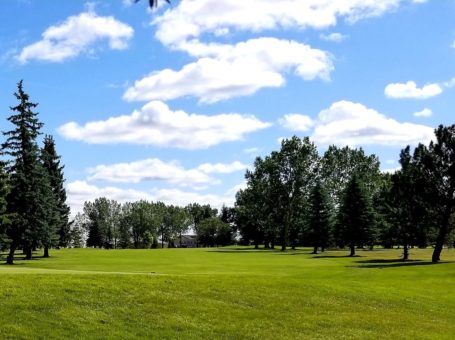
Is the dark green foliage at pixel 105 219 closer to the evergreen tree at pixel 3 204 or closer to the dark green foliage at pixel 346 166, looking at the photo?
the dark green foliage at pixel 346 166

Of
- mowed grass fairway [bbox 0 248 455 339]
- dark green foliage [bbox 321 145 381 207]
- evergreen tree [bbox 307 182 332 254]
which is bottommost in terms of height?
mowed grass fairway [bbox 0 248 455 339]

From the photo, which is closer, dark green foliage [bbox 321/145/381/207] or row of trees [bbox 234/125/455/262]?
row of trees [bbox 234/125/455/262]

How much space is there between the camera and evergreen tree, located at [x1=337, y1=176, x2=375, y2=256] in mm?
79562

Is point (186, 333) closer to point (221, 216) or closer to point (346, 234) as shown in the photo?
point (346, 234)

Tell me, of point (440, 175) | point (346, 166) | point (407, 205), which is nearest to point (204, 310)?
point (440, 175)

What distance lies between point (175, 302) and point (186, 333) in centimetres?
260

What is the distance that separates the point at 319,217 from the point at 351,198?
23.9 feet

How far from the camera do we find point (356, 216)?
262 feet

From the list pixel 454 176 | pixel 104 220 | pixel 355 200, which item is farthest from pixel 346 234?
pixel 104 220

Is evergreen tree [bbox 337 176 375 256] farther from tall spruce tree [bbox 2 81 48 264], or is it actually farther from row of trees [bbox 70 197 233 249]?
row of trees [bbox 70 197 233 249]

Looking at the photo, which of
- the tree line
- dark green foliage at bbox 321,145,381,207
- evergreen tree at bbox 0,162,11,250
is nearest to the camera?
evergreen tree at bbox 0,162,11,250

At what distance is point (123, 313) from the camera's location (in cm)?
1653

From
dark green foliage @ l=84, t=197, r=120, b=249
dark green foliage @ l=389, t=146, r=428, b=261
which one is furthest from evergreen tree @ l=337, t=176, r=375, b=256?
dark green foliage @ l=84, t=197, r=120, b=249

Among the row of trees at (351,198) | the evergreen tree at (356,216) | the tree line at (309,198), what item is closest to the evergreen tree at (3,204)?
the tree line at (309,198)
